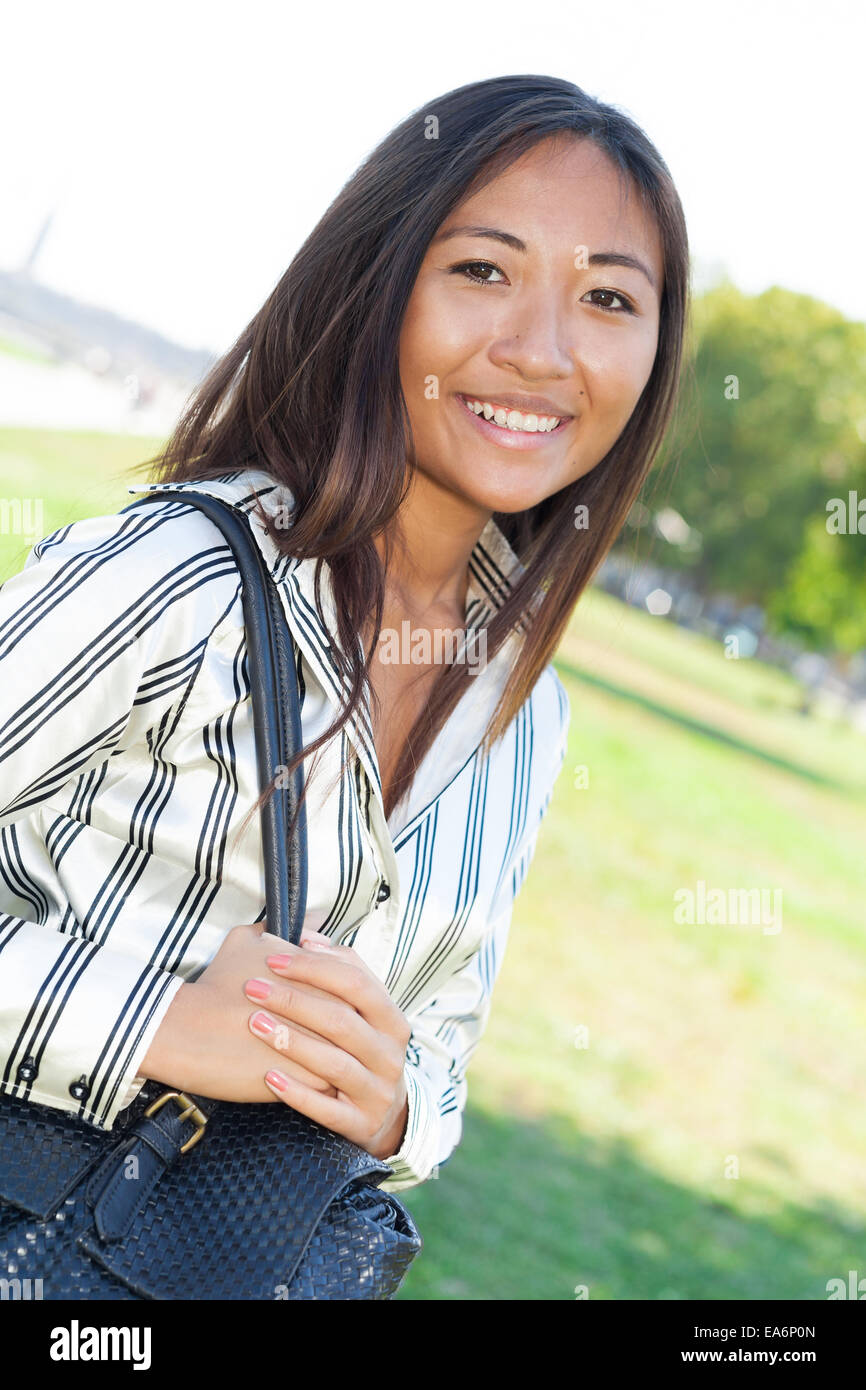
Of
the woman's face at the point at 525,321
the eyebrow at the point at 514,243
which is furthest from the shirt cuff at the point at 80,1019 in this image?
the eyebrow at the point at 514,243

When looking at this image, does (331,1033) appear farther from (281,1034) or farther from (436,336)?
(436,336)

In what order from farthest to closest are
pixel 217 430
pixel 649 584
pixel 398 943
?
pixel 649 584 < pixel 217 430 < pixel 398 943

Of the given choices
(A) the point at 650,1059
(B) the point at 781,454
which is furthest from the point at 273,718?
(B) the point at 781,454

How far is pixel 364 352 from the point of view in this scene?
2.25 m

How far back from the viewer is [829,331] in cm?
4362

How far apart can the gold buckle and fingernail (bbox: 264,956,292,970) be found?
7.6 inches

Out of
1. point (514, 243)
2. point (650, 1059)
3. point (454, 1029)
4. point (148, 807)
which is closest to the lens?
point (148, 807)

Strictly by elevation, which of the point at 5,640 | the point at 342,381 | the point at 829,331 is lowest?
the point at 829,331

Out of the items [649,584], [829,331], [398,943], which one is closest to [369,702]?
[398,943]

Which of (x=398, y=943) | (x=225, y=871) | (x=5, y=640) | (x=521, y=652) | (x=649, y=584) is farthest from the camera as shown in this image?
(x=649, y=584)

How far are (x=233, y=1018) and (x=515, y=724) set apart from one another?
96cm

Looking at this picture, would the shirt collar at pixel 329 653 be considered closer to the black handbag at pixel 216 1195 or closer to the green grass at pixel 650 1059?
the black handbag at pixel 216 1195

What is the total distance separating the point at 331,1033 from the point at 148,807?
39 cm

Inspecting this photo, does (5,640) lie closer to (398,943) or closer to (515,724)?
(398,943)
